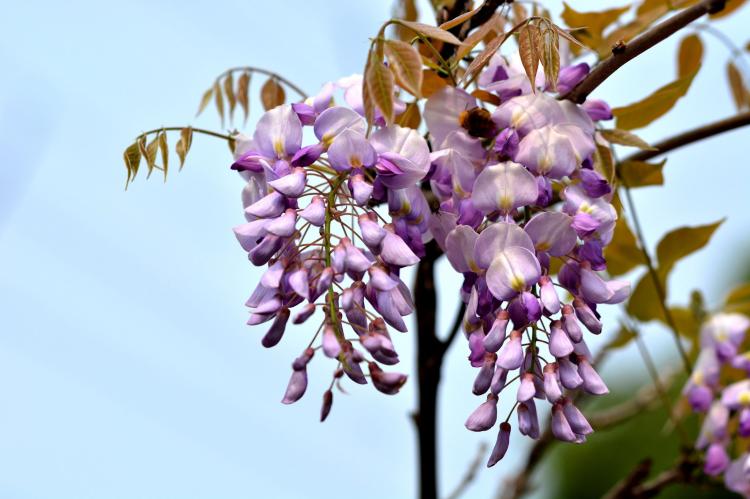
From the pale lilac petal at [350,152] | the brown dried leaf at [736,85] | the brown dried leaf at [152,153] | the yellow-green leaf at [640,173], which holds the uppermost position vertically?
the brown dried leaf at [736,85]

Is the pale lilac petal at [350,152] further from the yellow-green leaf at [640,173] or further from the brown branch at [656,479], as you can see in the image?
the brown branch at [656,479]

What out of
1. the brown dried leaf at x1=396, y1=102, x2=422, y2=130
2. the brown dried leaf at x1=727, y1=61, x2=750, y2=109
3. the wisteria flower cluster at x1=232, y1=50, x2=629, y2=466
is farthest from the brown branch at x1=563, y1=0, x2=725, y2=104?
the brown dried leaf at x1=727, y1=61, x2=750, y2=109

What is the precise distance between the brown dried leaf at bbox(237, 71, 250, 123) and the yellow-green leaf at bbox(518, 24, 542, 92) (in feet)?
1.23

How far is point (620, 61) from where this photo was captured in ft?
2.11

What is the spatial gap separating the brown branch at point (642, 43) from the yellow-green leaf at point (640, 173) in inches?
8.7

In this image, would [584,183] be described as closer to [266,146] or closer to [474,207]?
[474,207]

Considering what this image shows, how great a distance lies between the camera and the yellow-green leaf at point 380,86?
55cm

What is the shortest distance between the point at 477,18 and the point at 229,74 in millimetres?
281

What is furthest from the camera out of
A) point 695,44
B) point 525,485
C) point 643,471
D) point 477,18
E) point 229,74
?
point 525,485

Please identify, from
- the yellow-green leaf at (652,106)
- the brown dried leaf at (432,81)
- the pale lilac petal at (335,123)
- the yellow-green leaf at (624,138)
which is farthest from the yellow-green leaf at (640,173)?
the pale lilac petal at (335,123)

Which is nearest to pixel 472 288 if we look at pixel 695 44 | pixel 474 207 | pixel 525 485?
pixel 474 207

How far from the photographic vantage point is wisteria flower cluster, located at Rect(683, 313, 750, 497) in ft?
3.57

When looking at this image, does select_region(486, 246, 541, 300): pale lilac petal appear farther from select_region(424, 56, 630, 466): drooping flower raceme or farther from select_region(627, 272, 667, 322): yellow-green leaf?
select_region(627, 272, 667, 322): yellow-green leaf

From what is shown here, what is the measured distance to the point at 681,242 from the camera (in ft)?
3.30
